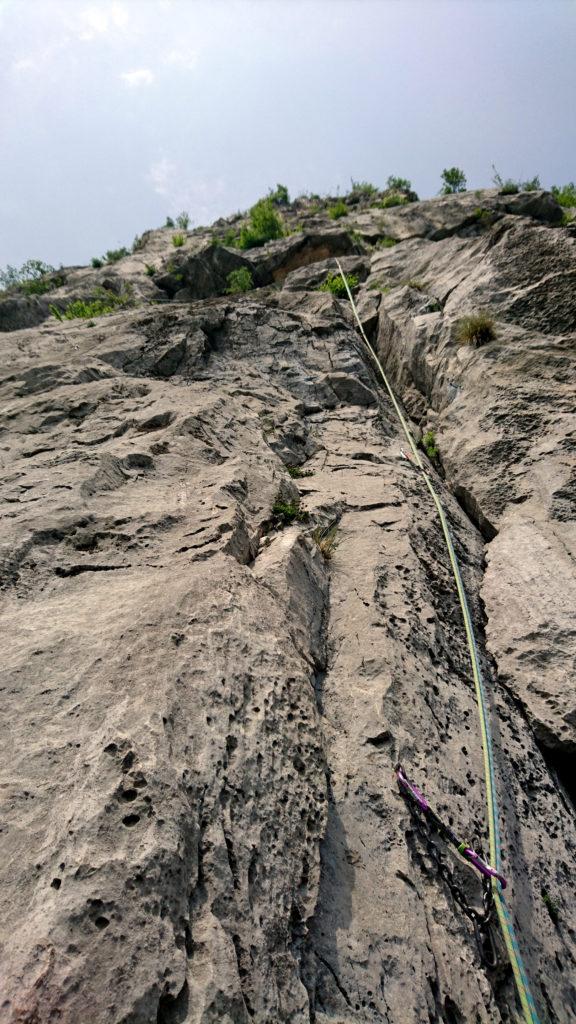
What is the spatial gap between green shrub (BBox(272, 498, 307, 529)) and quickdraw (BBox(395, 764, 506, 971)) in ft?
7.91

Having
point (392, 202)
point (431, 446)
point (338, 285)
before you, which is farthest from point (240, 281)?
point (392, 202)

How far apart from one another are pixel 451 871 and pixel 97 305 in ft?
42.3

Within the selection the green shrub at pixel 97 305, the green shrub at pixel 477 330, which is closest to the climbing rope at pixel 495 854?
the green shrub at pixel 477 330

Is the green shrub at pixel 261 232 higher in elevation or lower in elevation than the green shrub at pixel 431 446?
higher

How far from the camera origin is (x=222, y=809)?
231 centimetres

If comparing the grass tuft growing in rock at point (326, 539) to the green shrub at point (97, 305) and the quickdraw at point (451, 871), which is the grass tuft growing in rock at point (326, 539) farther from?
the green shrub at point (97, 305)

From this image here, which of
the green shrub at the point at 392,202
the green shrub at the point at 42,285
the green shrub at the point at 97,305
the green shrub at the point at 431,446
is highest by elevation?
the green shrub at the point at 392,202

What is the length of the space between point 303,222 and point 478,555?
17.1 meters

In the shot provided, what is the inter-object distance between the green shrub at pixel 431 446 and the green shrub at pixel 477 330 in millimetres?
1419

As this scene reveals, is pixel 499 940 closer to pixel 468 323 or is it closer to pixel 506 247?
pixel 468 323

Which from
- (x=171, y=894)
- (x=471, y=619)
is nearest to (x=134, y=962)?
(x=171, y=894)

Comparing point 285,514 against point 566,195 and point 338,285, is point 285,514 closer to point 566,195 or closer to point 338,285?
point 338,285

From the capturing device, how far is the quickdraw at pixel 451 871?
97.6 inches

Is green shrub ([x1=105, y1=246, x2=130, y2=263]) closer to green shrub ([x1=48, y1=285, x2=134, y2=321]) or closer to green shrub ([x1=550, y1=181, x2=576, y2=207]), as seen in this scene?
green shrub ([x1=48, y1=285, x2=134, y2=321])
